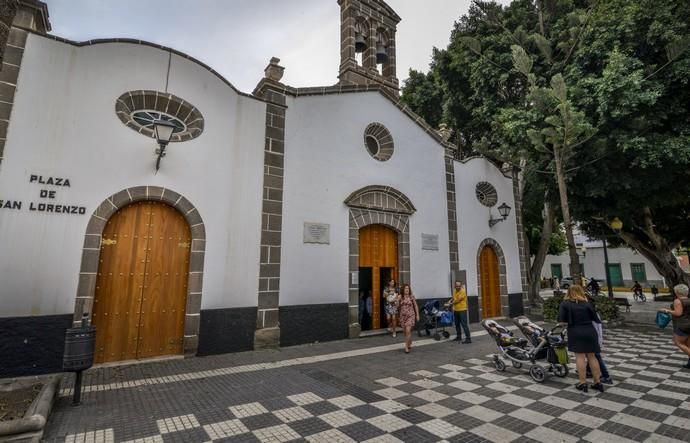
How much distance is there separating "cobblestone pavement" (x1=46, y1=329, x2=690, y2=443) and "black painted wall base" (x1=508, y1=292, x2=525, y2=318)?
226 inches

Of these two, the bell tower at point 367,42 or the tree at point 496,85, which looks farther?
the tree at point 496,85

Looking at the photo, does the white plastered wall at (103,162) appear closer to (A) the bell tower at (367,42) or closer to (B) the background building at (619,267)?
(A) the bell tower at (367,42)

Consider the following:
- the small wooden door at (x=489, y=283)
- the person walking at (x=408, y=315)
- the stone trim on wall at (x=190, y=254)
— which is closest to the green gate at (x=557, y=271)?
the small wooden door at (x=489, y=283)

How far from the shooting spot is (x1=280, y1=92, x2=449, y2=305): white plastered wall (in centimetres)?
838

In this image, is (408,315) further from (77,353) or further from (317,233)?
(77,353)

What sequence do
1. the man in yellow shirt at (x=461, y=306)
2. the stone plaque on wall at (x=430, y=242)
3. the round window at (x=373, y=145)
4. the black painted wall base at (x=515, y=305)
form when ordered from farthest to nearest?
the black painted wall base at (x=515, y=305) → the stone plaque on wall at (x=430, y=242) → the round window at (x=373, y=145) → the man in yellow shirt at (x=461, y=306)

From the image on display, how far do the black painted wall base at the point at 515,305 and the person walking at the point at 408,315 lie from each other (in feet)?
22.9

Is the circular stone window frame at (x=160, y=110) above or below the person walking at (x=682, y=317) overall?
above

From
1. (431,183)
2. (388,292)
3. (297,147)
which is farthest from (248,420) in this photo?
(431,183)

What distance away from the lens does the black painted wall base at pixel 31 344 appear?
5.14 meters

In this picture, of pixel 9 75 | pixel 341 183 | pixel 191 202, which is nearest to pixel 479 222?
pixel 341 183

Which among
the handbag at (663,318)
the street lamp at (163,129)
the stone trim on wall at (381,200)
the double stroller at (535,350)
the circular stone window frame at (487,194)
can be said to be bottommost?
the double stroller at (535,350)

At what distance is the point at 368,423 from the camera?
3.90 meters

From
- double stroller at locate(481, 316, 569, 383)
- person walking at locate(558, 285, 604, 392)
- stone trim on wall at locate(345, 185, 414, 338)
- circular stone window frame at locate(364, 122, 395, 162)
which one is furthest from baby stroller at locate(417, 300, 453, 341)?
circular stone window frame at locate(364, 122, 395, 162)
